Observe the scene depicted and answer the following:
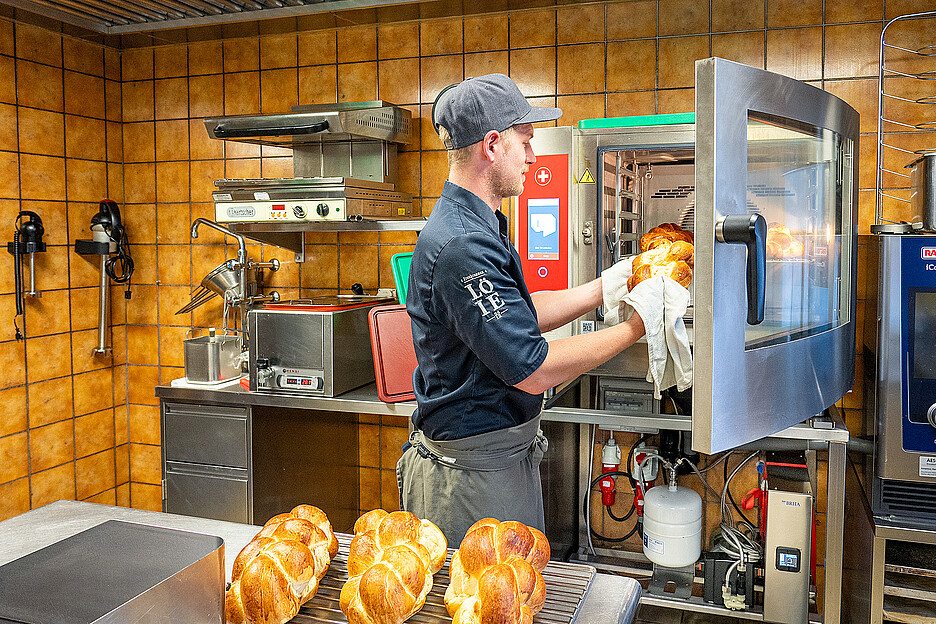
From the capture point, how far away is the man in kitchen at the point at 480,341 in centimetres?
143

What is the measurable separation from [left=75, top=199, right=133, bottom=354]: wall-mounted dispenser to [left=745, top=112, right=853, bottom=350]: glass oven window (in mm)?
3177

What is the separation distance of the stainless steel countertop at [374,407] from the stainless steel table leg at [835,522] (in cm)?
8

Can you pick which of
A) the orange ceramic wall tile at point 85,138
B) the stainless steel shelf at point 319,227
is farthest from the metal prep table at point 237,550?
the orange ceramic wall tile at point 85,138

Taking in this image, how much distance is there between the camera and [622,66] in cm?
294

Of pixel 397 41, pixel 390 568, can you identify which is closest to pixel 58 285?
pixel 397 41

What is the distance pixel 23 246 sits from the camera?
3.20 meters

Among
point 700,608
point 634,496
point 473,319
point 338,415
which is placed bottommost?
point 700,608

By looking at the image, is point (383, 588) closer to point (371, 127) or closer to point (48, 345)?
point (371, 127)

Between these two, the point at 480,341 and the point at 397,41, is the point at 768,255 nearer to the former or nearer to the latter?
the point at 480,341

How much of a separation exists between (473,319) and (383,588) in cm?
63

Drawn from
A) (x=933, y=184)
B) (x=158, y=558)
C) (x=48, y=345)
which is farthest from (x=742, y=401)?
(x=48, y=345)

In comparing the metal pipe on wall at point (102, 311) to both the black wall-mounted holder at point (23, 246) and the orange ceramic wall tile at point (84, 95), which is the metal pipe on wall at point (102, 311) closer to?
the black wall-mounted holder at point (23, 246)

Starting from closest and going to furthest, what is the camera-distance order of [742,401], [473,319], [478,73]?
[742,401]
[473,319]
[478,73]

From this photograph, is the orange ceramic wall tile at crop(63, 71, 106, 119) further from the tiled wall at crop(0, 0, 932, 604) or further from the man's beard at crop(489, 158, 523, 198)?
the man's beard at crop(489, 158, 523, 198)
